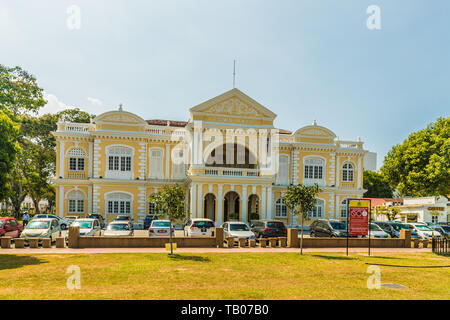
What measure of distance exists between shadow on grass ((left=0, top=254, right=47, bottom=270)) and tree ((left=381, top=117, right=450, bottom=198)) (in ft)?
118

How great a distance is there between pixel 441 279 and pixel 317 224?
14.0 metres

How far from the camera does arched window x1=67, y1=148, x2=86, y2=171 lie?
3931cm

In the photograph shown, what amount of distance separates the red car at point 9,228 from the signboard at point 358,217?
20.3 metres

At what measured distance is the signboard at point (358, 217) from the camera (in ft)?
65.9

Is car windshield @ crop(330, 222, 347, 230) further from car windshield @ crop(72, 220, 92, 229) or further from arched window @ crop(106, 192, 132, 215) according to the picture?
arched window @ crop(106, 192, 132, 215)

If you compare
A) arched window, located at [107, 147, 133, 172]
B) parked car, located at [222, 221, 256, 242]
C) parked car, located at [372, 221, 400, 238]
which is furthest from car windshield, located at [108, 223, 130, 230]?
parked car, located at [372, 221, 400, 238]

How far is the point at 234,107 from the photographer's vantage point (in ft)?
124

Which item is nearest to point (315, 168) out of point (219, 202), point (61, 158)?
point (219, 202)

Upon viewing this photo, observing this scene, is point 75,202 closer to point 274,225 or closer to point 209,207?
point 209,207

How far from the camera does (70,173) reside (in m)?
39.2

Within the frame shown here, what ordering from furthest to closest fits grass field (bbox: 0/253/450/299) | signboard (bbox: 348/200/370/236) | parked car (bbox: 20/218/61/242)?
1. parked car (bbox: 20/218/61/242)
2. signboard (bbox: 348/200/370/236)
3. grass field (bbox: 0/253/450/299)

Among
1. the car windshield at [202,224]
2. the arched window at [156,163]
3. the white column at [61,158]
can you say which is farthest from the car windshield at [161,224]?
the white column at [61,158]
